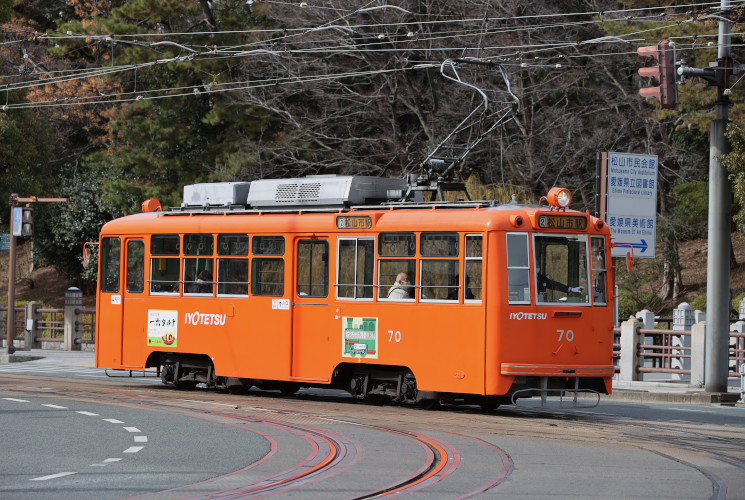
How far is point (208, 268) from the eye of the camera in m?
20.5

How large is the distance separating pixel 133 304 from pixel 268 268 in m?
3.18

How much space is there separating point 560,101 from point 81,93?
58.7 ft

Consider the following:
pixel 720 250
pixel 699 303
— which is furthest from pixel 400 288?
pixel 699 303

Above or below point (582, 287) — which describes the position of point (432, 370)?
below

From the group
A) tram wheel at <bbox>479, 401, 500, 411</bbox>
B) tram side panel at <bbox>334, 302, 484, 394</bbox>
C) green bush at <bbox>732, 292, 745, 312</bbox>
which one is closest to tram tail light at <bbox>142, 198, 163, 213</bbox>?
tram side panel at <bbox>334, 302, 484, 394</bbox>

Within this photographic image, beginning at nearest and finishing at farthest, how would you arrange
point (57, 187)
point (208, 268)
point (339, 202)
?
point (339, 202)
point (208, 268)
point (57, 187)

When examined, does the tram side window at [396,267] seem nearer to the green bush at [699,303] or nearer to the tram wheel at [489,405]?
the tram wheel at [489,405]

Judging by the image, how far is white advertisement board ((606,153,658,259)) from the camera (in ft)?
78.4

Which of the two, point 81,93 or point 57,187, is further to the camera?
point 57,187

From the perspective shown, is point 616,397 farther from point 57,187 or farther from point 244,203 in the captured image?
point 57,187

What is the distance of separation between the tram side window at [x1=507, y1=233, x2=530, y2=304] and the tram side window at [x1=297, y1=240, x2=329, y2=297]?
3151 millimetres

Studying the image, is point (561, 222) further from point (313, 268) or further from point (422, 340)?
point (313, 268)

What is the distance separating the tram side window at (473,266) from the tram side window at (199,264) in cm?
Result: 502

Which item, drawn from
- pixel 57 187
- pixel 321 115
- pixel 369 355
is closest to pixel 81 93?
pixel 57 187
